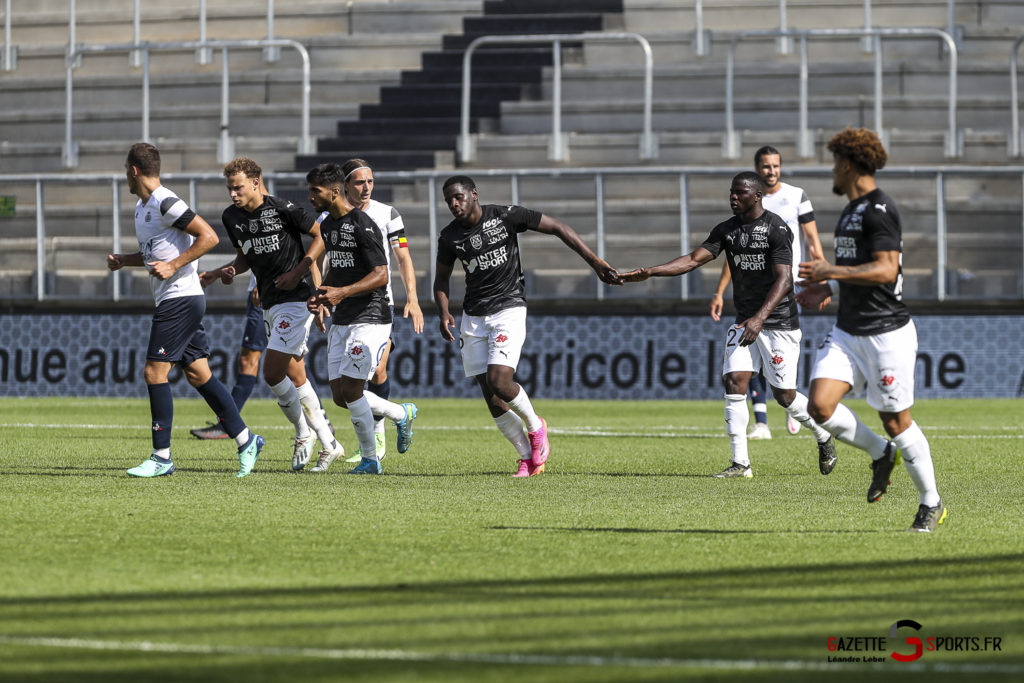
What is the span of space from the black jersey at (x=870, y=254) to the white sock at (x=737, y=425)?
10.4 feet

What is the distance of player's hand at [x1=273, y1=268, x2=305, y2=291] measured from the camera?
11.1m

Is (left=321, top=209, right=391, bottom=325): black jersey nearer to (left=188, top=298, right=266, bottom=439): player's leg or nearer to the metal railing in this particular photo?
(left=188, top=298, right=266, bottom=439): player's leg

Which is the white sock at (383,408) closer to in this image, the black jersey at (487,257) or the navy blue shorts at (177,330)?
the black jersey at (487,257)

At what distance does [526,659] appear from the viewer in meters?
5.04

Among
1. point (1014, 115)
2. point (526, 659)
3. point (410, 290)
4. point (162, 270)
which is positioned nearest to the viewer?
point (526, 659)

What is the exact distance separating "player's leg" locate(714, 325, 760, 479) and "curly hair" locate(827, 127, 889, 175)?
333 cm

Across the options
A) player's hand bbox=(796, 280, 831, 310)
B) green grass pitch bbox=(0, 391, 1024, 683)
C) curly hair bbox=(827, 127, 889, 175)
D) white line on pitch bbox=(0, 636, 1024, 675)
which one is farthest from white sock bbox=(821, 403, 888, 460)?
white line on pitch bbox=(0, 636, 1024, 675)

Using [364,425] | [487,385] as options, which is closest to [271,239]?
[364,425]

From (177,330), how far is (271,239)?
1.06 m

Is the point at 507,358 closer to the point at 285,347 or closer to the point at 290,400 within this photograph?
the point at 285,347

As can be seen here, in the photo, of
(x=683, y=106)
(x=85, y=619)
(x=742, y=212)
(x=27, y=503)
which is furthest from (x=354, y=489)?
(x=683, y=106)

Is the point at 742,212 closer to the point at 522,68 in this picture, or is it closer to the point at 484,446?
the point at 484,446

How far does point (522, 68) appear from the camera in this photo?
26812 millimetres

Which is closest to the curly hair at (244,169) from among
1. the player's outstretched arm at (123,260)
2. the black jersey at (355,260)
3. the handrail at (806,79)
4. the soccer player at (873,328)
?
the black jersey at (355,260)
